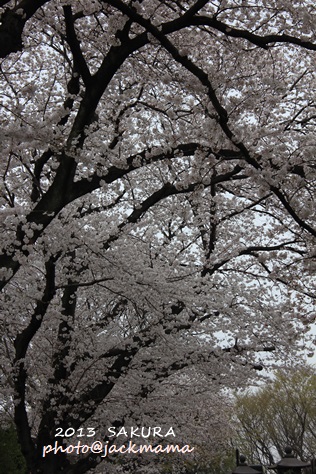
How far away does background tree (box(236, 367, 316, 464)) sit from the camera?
29062 millimetres

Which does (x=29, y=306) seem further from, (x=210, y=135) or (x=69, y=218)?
(x=210, y=135)

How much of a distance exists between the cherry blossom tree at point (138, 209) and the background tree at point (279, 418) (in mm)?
18043

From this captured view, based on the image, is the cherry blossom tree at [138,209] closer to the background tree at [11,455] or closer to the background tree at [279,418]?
the background tree at [11,455]

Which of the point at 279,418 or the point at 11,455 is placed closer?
the point at 11,455

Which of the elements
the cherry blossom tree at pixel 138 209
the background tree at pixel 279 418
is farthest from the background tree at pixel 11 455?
the background tree at pixel 279 418

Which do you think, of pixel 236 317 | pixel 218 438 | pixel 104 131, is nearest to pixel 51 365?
pixel 236 317

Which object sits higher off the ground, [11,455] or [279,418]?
[279,418]

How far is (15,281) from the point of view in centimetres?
947

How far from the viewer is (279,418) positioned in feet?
101

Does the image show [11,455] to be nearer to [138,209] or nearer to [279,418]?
[138,209]

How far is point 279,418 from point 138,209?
2666 cm

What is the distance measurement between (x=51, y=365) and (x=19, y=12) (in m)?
6.99

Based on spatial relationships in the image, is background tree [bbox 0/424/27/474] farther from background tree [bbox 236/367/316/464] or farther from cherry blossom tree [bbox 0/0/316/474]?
background tree [bbox 236/367/316/464]

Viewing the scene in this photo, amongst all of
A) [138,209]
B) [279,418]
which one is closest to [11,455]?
[138,209]
